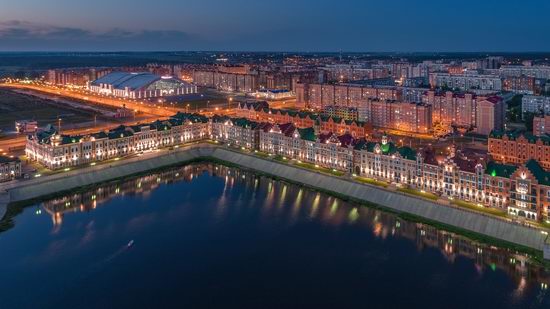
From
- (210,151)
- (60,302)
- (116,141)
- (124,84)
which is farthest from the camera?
(124,84)

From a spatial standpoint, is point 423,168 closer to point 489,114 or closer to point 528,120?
point 489,114

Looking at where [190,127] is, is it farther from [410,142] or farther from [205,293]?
[205,293]

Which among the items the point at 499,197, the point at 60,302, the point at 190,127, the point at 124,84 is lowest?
the point at 60,302

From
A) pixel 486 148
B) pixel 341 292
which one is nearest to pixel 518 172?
pixel 341 292

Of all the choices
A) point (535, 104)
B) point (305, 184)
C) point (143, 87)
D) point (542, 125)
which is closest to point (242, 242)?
point (305, 184)

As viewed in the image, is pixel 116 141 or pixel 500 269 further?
pixel 116 141

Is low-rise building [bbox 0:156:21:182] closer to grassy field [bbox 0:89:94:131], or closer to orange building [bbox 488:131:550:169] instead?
grassy field [bbox 0:89:94:131]

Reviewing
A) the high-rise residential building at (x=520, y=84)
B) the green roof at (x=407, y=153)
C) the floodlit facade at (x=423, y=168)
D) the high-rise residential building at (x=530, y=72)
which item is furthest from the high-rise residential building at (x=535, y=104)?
the green roof at (x=407, y=153)

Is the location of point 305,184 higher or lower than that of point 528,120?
lower

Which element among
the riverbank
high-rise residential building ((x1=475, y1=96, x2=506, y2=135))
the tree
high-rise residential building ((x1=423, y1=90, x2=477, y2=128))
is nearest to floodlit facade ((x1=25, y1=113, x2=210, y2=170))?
the riverbank
